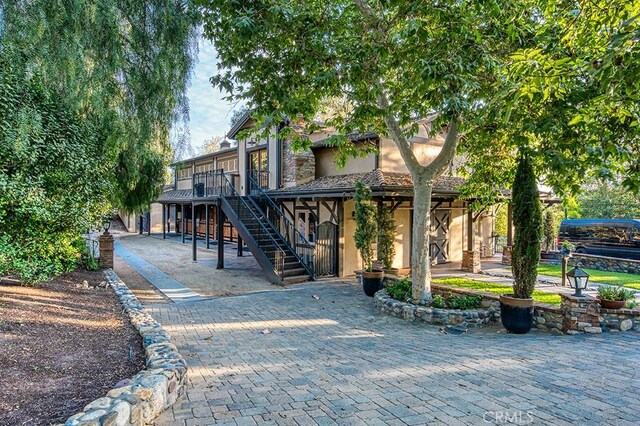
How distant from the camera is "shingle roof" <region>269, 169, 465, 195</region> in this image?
11095 mm

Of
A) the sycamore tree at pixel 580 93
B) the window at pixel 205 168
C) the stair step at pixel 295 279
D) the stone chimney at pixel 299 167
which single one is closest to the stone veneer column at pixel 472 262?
the sycamore tree at pixel 580 93

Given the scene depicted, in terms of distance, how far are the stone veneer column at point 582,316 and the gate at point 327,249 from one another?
761cm

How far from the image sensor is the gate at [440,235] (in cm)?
1532

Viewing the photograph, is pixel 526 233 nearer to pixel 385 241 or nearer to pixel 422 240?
pixel 422 240

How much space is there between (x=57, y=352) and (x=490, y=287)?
979 centimetres

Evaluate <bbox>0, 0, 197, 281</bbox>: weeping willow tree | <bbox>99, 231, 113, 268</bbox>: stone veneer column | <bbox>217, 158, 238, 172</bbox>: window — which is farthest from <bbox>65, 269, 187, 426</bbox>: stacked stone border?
<bbox>217, 158, 238, 172</bbox>: window

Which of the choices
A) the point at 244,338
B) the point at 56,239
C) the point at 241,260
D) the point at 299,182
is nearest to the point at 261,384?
the point at 244,338

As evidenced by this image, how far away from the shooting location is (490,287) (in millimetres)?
10266

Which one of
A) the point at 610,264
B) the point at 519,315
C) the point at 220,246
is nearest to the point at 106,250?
the point at 220,246

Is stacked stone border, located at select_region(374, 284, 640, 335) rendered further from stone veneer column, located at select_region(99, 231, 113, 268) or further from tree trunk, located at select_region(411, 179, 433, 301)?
stone veneer column, located at select_region(99, 231, 113, 268)

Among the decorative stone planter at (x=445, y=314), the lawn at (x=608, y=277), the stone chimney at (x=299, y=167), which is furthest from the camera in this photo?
the stone chimney at (x=299, y=167)

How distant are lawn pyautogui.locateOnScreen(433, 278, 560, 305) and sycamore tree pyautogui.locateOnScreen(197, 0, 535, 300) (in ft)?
8.62

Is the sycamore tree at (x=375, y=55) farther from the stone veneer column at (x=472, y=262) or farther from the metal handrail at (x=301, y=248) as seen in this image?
the stone veneer column at (x=472, y=262)
